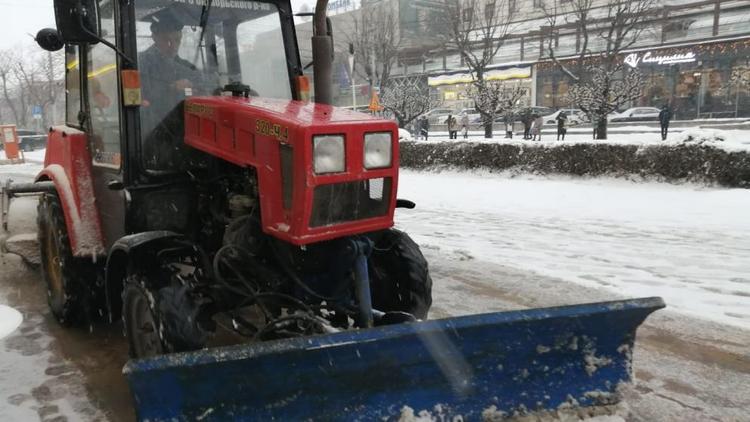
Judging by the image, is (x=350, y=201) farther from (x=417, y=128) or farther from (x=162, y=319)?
→ (x=417, y=128)

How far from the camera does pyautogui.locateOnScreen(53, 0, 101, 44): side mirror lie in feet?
9.81

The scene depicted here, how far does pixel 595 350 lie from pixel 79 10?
3128mm

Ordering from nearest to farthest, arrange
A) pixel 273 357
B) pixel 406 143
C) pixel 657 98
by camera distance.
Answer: pixel 273 357 → pixel 406 143 → pixel 657 98

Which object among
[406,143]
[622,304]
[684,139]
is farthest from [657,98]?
[622,304]

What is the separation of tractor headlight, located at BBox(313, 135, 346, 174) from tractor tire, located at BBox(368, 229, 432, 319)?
854 mm

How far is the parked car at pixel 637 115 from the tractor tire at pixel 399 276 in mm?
30106

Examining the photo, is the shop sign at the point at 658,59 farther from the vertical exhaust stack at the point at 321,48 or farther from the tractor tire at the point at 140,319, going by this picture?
the tractor tire at the point at 140,319

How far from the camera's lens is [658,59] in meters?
31.4

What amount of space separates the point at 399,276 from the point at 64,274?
250cm

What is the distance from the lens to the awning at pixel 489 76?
36.3 meters

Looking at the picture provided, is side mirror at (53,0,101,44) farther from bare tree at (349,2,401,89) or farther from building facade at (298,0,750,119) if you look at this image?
bare tree at (349,2,401,89)

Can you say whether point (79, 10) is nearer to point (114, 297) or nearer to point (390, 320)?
point (114, 297)

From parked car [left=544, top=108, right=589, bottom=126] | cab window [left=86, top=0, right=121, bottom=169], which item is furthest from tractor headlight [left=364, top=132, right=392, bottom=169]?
parked car [left=544, top=108, right=589, bottom=126]

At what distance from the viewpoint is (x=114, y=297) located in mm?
3729
